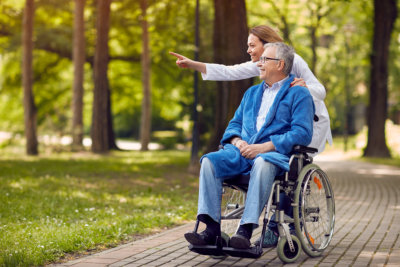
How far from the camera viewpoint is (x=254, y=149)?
16.9 ft

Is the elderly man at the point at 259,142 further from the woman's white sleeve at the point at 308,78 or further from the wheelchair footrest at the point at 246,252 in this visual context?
the woman's white sleeve at the point at 308,78

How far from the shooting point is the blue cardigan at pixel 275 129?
16.5ft

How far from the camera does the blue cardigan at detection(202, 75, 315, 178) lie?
198 inches

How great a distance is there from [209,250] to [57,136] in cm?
2324

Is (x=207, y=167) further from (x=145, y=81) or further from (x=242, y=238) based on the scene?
(x=145, y=81)

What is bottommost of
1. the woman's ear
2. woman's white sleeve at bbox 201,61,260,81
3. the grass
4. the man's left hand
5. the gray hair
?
the grass

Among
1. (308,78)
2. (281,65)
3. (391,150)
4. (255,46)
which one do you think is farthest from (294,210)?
(391,150)

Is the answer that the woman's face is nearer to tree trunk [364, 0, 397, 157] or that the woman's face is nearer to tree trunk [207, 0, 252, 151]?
tree trunk [207, 0, 252, 151]

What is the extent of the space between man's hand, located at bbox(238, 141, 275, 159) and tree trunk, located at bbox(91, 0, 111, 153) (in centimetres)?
1635

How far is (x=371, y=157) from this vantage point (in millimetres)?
22500

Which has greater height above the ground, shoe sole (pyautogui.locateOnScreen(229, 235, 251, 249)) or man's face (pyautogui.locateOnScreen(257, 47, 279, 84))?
man's face (pyautogui.locateOnScreen(257, 47, 279, 84))

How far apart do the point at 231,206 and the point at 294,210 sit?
580 millimetres

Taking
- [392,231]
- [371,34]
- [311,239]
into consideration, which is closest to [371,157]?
[371,34]

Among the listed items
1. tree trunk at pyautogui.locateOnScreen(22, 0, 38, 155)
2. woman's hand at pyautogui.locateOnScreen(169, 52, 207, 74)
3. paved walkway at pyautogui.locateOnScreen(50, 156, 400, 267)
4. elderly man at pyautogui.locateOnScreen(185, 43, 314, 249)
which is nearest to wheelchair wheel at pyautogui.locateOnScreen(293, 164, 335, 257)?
paved walkway at pyautogui.locateOnScreen(50, 156, 400, 267)
